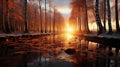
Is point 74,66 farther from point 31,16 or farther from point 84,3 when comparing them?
point 31,16

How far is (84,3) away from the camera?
50.3 m

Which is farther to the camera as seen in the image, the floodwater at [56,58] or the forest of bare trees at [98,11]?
the forest of bare trees at [98,11]

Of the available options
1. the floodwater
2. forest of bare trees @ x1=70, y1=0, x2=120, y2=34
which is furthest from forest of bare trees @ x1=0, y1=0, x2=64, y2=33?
the floodwater

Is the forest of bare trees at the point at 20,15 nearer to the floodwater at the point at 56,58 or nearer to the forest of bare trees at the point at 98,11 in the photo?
the forest of bare trees at the point at 98,11

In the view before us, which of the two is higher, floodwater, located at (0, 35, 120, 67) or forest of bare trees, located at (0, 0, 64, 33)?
forest of bare trees, located at (0, 0, 64, 33)

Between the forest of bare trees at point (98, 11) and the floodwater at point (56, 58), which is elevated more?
the forest of bare trees at point (98, 11)

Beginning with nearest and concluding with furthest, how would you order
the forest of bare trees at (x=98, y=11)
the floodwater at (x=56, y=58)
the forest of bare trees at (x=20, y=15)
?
the floodwater at (x=56, y=58)
the forest of bare trees at (x=98, y=11)
the forest of bare trees at (x=20, y=15)

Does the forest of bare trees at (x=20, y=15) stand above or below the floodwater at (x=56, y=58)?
above

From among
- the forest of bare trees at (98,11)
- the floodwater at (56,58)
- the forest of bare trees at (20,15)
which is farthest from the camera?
the forest of bare trees at (20,15)

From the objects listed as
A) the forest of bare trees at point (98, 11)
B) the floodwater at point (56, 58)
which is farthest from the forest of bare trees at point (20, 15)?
the floodwater at point (56, 58)

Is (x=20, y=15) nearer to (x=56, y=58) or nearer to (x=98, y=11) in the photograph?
(x=98, y=11)

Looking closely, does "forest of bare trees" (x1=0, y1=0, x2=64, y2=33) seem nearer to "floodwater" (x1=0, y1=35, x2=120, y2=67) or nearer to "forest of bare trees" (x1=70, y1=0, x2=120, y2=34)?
"forest of bare trees" (x1=70, y1=0, x2=120, y2=34)

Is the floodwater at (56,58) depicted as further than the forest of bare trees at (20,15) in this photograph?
No

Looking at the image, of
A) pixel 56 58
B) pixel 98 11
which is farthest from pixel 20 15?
pixel 56 58
